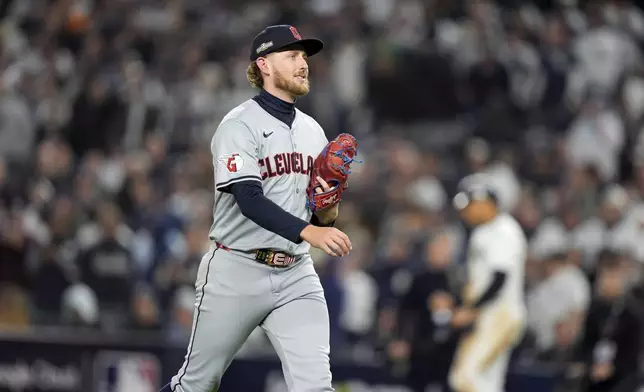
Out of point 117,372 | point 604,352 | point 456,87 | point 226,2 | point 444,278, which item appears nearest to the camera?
point 604,352

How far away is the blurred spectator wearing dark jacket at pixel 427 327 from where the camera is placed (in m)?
9.86

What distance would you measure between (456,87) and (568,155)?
6.22 ft

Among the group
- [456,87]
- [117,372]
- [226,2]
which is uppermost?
[226,2]

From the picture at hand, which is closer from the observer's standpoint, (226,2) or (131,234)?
(131,234)

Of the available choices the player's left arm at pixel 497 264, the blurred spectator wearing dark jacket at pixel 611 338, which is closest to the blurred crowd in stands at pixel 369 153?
the blurred spectator wearing dark jacket at pixel 611 338

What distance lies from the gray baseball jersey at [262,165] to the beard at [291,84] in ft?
0.50

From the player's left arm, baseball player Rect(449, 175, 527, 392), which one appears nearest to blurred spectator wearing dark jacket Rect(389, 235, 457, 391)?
baseball player Rect(449, 175, 527, 392)

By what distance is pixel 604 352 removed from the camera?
919 centimetres

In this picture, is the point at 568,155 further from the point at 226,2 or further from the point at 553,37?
the point at 226,2

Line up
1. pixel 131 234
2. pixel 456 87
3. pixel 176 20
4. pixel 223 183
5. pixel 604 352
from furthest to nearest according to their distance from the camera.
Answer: pixel 176 20 < pixel 456 87 < pixel 131 234 < pixel 604 352 < pixel 223 183

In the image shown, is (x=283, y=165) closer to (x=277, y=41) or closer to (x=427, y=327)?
(x=277, y=41)

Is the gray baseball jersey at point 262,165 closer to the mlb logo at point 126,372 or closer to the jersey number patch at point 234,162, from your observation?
the jersey number patch at point 234,162

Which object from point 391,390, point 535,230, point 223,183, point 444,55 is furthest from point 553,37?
point 223,183

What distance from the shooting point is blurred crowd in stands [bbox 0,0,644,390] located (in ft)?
35.2
